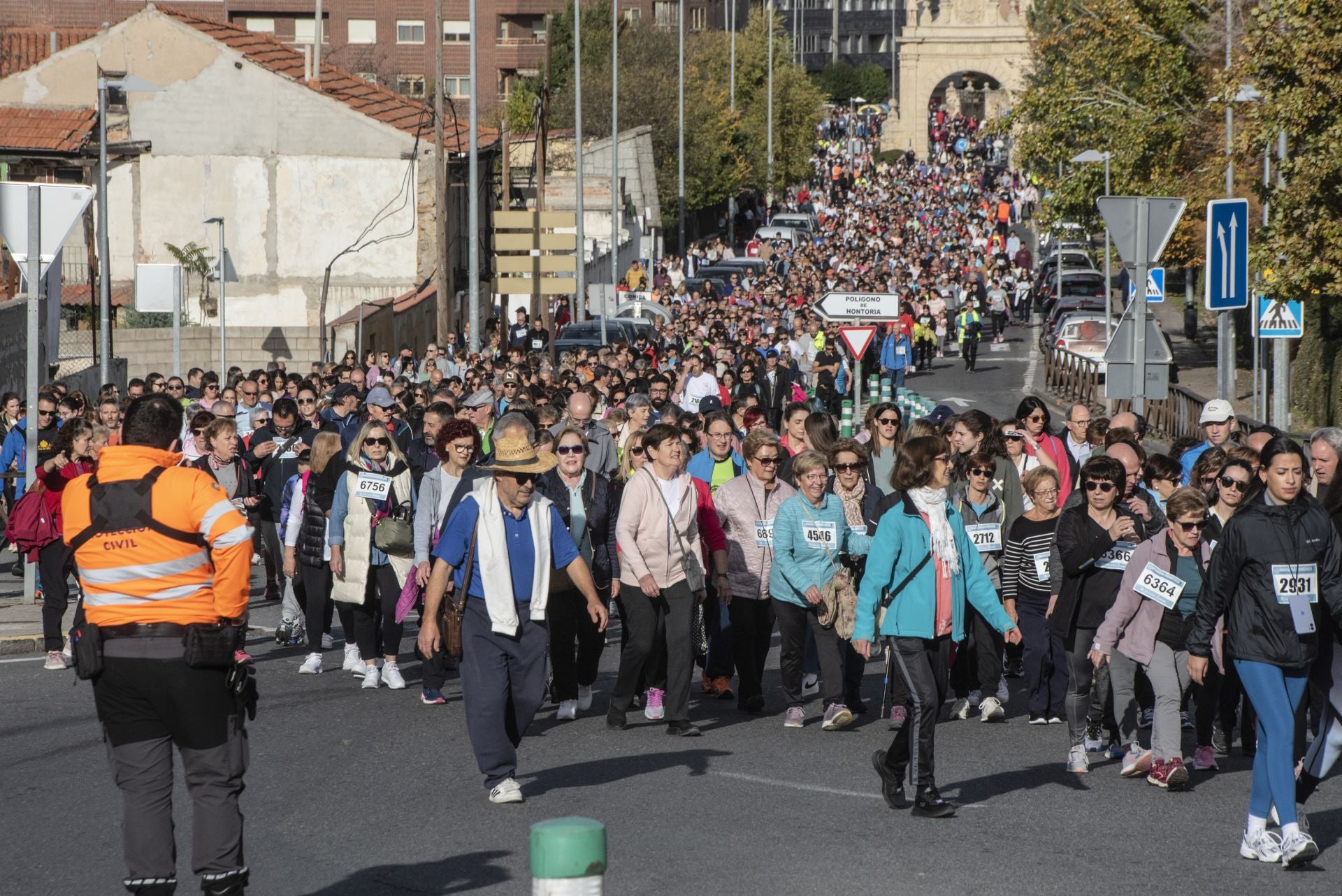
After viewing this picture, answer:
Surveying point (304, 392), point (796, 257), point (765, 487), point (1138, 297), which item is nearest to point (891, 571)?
point (765, 487)

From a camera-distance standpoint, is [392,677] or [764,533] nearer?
[764,533]

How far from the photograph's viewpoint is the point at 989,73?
133 metres

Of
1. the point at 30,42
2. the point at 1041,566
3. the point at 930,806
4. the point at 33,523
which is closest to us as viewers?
the point at 930,806

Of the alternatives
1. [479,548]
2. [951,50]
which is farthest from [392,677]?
[951,50]

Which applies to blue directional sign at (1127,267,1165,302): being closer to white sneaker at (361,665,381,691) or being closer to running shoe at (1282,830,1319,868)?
white sneaker at (361,665,381,691)

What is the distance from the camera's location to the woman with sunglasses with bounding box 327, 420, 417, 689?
11.9 meters

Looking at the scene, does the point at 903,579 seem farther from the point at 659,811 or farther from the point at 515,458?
the point at 515,458

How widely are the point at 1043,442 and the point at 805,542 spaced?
10.0 ft

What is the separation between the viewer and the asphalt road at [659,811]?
7.59 meters

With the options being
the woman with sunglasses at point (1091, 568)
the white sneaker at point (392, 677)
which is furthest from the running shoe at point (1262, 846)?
the white sneaker at point (392, 677)

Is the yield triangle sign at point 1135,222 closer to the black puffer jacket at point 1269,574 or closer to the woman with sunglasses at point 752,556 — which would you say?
the woman with sunglasses at point 752,556

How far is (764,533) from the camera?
11305mm

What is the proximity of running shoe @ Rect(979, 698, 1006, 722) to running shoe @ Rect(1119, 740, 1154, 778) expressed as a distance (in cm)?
153

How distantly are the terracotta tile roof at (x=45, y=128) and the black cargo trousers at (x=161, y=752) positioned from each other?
36611 millimetres
